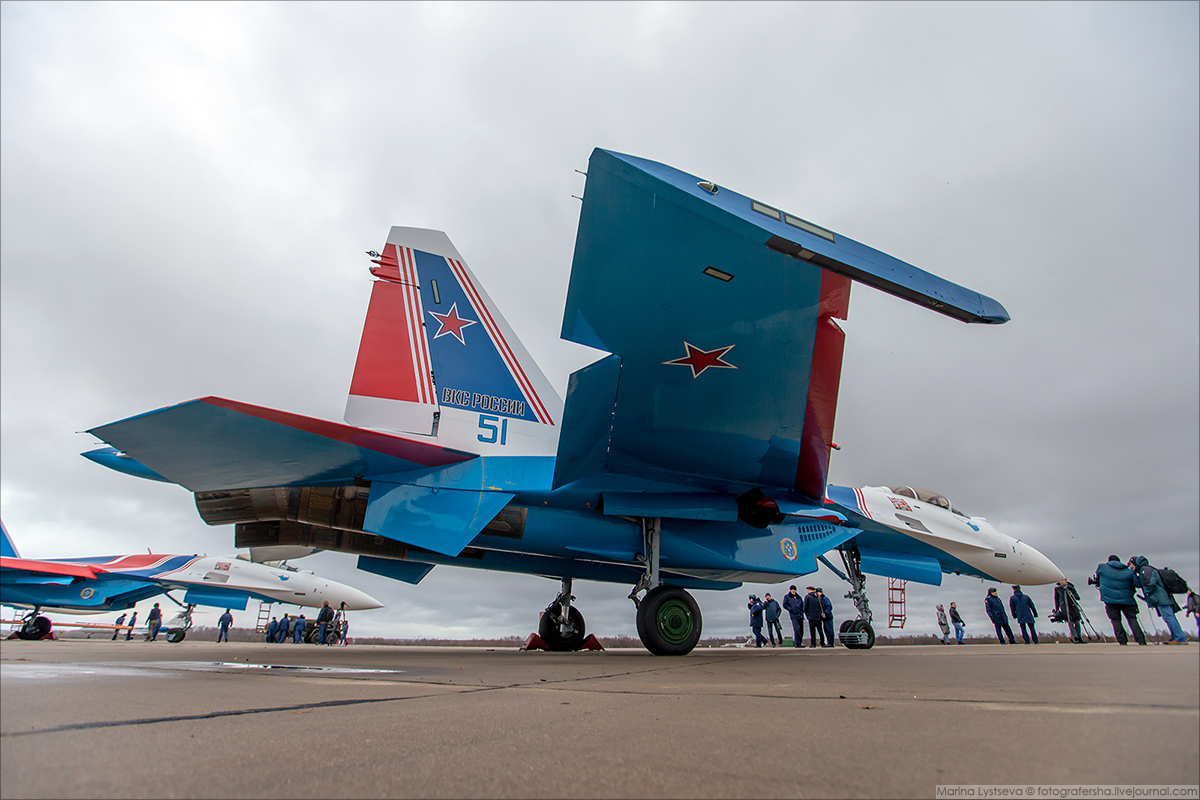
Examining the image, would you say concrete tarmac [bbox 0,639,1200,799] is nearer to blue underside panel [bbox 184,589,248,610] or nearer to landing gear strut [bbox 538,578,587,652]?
landing gear strut [bbox 538,578,587,652]

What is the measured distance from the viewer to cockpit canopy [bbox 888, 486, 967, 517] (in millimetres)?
9109

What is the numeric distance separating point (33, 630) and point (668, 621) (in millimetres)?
5369

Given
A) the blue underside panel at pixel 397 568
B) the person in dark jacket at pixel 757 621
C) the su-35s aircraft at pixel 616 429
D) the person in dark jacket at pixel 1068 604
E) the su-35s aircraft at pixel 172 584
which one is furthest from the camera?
the person in dark jacket at pixel 757 621

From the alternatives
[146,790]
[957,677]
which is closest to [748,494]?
[957,677]

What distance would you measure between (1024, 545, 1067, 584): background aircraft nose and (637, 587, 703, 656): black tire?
22.2ft

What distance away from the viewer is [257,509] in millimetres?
5941

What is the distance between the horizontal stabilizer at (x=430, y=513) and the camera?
18.6 ft

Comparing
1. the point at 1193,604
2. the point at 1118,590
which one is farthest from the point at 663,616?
the point at 1193,604

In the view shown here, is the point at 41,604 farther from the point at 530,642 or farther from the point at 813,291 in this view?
the point at 813,291

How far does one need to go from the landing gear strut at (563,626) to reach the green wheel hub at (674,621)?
3001 mm

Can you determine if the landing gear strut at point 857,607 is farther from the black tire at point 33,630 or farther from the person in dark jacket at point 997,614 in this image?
the black tire at point 33,630

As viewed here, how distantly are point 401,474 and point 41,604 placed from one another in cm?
1125

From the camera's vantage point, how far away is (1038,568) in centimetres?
966

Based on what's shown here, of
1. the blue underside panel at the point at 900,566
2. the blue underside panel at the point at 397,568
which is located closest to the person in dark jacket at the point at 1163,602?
the blue underside panel at the point at 900,566
